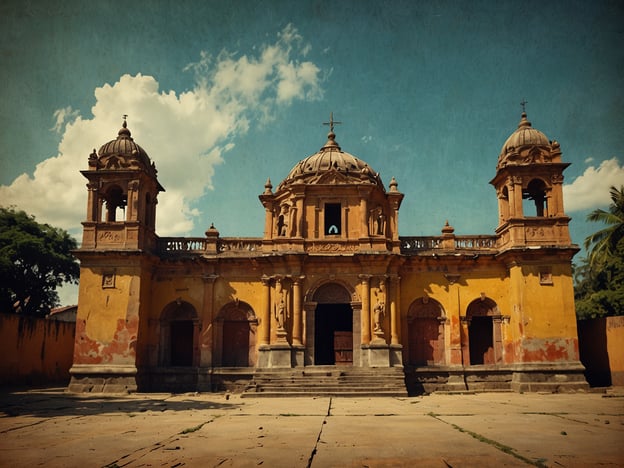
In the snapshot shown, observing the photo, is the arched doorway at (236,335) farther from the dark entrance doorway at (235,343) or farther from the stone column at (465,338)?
the stone column at (465,338)

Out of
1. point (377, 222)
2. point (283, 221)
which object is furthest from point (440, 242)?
point (283, 221)

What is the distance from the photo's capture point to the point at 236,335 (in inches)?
964

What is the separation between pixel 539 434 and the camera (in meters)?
10.4

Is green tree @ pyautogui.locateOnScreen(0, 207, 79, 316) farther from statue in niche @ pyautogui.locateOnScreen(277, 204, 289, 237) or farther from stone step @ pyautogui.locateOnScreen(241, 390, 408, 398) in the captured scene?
stone step @ pyautogui.locateOnScreen(241, 390, 408, 398)

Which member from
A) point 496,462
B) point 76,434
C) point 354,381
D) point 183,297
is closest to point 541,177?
point 354,381

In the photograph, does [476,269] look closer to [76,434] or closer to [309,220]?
[309,220]

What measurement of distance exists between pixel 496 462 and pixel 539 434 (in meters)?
3.04

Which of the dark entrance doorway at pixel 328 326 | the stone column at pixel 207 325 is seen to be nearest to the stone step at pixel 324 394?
the stone column at pixel 207 325

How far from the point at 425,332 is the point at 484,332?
2.66 metres

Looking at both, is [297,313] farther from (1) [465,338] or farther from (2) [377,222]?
(1) [465,338]

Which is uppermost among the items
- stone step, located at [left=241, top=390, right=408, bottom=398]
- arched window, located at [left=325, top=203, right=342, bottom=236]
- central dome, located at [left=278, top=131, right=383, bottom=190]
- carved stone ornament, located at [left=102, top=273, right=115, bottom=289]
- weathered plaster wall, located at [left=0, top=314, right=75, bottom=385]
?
central dome, located at [left=278, top=131, right=383, bottom=190]

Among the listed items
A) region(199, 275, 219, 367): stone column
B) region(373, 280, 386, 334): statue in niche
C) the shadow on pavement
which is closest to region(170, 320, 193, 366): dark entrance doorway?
region(199, 275, 219, 367): stone column

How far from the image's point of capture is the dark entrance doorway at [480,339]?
2434 centimetres

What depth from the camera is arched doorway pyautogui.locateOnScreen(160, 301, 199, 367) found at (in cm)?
2427
